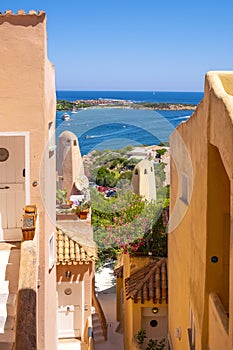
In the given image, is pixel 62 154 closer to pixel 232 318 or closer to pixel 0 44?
pixel 0 44

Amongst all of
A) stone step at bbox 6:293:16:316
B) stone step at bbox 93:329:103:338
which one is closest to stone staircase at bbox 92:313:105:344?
stone step at bbox 93:329:103:338

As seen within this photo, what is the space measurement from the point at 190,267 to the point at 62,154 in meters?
19.9

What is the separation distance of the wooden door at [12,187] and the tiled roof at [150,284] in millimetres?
4192

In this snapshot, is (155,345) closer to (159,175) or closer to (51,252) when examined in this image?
(51,252)

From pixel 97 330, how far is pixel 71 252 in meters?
3.57

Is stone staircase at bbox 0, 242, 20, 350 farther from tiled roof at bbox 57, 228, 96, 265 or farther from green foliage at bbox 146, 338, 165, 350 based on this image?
tiled roof at bbox 57, 228, 96, 265

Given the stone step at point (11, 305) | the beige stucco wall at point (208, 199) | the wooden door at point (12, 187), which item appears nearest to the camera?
the beige stucco wall at point (208, 199)

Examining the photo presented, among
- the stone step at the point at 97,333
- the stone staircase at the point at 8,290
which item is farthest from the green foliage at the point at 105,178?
the stone staircase at the point at 8,290

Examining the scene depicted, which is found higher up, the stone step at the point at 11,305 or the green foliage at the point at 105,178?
the green foliage at the point at 105,178

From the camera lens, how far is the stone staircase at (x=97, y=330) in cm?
1636

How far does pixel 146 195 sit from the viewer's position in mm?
21875

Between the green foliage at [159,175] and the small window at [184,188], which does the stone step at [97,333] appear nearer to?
the green foliage at [159,175]

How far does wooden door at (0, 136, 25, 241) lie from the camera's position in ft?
33.1

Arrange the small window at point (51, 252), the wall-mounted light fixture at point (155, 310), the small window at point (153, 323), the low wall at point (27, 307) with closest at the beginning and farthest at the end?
the low wall at point (27, 307) < the small window at point (51, 252) < the wall-mounted light fixture at point (155, 310) < the small window at point (153, 323)
